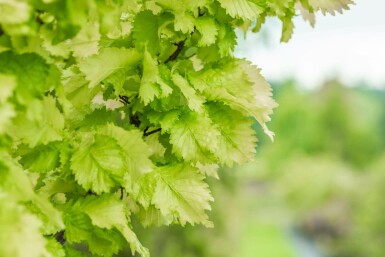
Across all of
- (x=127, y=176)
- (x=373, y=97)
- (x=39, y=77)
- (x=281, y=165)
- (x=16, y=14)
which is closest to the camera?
(x=16, y=14)

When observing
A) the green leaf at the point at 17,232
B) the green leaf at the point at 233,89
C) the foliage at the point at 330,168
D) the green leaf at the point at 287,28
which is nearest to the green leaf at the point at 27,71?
the green leaf at the point at 17,232

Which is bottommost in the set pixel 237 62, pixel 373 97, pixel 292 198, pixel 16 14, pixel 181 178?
pixel 373 97

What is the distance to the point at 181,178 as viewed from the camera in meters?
1.24

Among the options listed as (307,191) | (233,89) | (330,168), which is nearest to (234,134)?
(233,89)

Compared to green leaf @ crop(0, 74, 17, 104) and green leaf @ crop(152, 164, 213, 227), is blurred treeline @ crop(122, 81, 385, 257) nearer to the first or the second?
green leaf @ crop(152, 164, 213, 227)

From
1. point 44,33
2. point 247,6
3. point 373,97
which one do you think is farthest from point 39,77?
point 373,97

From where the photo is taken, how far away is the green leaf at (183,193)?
3.99ft

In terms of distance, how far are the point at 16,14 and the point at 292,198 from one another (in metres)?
32.8

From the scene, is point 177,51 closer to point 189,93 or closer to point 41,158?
point 189,93

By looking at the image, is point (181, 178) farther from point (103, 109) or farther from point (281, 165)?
point (281, 165)

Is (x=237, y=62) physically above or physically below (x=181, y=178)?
above

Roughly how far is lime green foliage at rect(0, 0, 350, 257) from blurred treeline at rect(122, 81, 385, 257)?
623 cm

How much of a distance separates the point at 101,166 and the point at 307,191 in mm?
30246

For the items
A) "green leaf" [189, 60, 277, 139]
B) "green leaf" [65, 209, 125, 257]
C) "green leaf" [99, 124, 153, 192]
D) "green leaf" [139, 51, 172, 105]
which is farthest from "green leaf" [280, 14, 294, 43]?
"green leaf" [65, 209, 125, 257]
